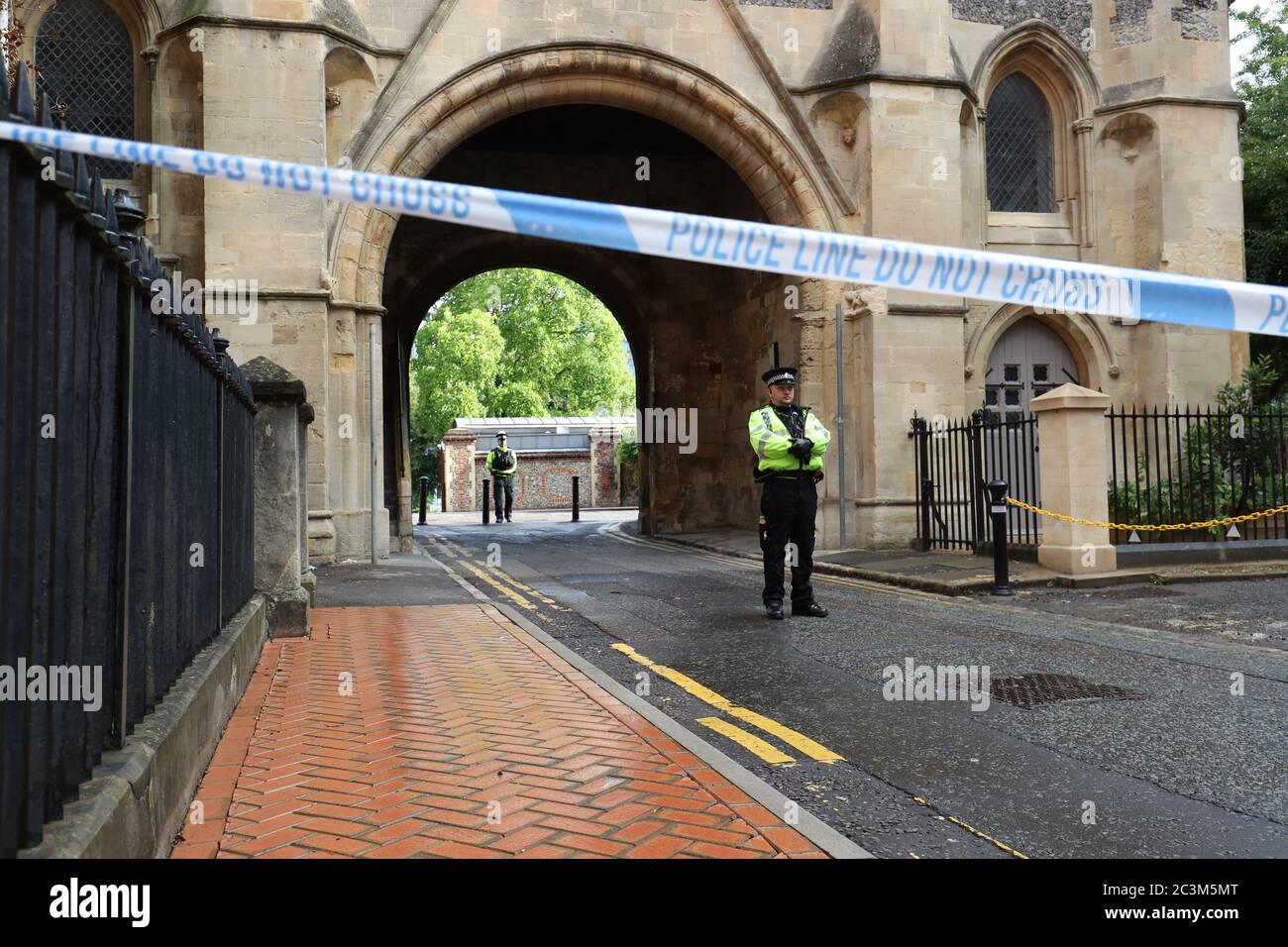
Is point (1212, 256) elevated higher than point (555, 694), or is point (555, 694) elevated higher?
point (1212, 256)

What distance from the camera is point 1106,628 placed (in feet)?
24.8

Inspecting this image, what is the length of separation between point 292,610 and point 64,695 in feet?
15.6

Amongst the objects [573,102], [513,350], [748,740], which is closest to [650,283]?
[573,102]

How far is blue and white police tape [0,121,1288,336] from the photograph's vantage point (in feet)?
9.35

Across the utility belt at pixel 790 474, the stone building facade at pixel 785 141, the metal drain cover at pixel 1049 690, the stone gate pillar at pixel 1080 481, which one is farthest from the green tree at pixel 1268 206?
the metal drain cover at pixel 1049 690

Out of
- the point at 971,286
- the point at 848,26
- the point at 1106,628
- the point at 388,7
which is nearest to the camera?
the point at 971,286

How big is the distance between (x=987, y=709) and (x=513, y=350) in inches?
1621

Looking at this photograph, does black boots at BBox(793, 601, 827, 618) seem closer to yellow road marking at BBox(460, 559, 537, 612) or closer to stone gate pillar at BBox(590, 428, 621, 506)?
yellow road marking at BBox(460, 559, 537, 612)

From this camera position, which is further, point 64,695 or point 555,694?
point 555,694

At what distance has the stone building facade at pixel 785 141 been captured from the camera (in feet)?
41.1

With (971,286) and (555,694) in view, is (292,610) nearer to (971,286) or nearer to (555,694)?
(555,694)

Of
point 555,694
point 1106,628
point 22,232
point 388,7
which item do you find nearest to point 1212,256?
point 1106,628

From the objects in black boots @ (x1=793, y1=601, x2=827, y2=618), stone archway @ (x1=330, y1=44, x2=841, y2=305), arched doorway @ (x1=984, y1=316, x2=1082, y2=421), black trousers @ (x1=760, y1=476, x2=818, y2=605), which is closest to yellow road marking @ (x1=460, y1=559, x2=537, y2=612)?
black trousers @ (x1=760, y1=476, x2=818, y2=605)

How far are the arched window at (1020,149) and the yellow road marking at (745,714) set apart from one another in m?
13.4
